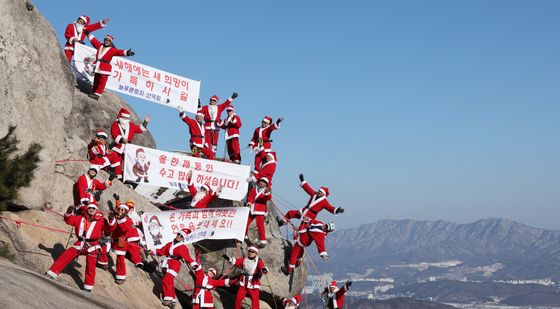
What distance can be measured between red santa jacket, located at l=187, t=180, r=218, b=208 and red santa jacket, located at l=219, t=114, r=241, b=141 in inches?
190

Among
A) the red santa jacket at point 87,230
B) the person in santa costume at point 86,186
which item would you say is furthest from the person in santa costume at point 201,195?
the red santa jacket at point 87,230

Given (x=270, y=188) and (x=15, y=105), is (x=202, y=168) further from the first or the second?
(x=15, y=105)

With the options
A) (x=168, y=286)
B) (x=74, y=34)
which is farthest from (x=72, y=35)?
(x=168, y=286)

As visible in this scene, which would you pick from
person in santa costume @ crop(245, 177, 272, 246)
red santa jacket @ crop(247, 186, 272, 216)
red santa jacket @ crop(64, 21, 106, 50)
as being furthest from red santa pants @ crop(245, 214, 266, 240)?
red santa jacket @ crop(64, 21, 106, 50)

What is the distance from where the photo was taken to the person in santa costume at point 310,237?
24828 mm

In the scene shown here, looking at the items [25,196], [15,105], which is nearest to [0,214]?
[25,196]

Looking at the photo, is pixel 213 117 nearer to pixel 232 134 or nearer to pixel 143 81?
pixel 232 134

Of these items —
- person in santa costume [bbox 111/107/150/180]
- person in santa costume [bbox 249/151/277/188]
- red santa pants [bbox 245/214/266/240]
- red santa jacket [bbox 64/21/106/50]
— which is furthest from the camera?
red santa jacket [bbox 64/21/106/50]

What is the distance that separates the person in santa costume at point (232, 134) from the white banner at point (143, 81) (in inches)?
65.2

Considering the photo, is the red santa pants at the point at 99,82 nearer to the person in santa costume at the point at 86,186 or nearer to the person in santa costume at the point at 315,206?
the person in santa costume at the point at 86,186

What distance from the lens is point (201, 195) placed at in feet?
78.1

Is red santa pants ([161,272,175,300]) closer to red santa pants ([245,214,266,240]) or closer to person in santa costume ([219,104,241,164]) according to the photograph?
red santa pants ([245,214,266,240])

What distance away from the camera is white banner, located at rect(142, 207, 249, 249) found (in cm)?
2181

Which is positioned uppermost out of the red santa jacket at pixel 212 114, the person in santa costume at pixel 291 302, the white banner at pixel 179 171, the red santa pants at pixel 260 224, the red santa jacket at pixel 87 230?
the red santa jacket at pixel 212 114
